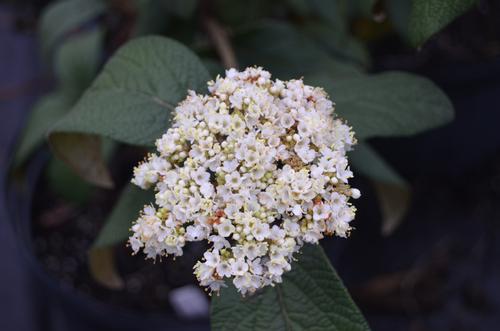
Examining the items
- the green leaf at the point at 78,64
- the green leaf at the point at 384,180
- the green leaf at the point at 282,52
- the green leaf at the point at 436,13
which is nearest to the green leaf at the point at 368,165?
the green leaf at the point at 384,180

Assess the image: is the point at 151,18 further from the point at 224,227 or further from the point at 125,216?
the point at 224,227

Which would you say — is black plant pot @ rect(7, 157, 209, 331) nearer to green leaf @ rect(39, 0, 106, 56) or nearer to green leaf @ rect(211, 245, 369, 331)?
green leaf @ rect(39, 0, 106, 56)

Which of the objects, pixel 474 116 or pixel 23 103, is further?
pixel 23 103

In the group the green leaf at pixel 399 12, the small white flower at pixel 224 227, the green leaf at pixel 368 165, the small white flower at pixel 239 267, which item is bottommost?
the small white flower at pixel 239 267

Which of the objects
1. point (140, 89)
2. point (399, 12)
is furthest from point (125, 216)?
point (399, 12)

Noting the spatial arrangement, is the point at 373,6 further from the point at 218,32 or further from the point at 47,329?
the point at 47,329

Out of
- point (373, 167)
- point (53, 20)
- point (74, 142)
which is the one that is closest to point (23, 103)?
point (53, 20)

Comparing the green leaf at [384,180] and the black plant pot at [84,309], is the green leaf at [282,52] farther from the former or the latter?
the black plant pot at [84,309]
